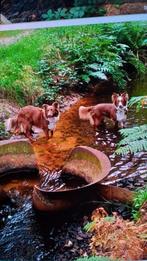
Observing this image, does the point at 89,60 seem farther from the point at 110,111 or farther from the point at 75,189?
the point at 75,189

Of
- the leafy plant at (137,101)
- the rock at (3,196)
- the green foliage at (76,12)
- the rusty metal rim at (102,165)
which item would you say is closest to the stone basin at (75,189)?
the rusty metal rim at (102,165)

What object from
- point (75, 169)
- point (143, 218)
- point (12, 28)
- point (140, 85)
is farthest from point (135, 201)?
point (12, 28)

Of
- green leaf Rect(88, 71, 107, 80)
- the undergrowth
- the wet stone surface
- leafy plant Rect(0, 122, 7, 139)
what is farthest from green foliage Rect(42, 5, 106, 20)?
the wet stone surface

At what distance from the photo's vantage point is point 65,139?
246cm

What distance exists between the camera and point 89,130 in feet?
8.09

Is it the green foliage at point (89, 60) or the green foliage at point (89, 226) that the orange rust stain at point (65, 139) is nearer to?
the green foliage at point (89, 60)

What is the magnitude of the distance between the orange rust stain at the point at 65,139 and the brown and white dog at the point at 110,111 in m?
0.02

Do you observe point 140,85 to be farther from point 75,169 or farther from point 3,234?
point 3,234

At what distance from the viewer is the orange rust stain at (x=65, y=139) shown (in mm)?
2451

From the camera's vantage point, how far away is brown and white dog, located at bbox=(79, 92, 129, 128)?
2.44 meters

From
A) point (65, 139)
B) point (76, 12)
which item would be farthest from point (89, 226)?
point (76, 12)

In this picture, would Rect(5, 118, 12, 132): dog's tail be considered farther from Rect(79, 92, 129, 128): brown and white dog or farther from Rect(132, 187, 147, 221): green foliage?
Rect(132, 187, 147, 221): green foliage

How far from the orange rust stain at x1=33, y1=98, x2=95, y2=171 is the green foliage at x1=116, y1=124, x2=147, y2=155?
115 millimetres

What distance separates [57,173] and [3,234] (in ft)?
0.94
